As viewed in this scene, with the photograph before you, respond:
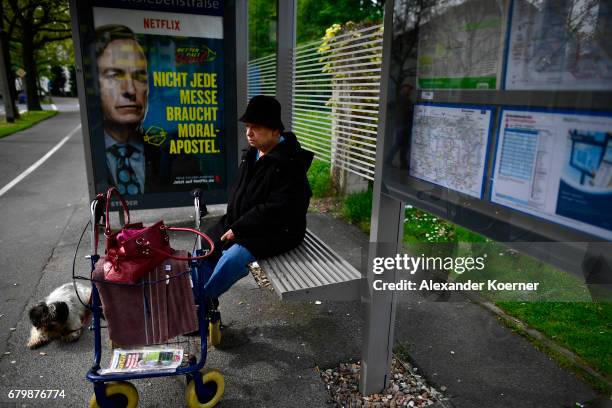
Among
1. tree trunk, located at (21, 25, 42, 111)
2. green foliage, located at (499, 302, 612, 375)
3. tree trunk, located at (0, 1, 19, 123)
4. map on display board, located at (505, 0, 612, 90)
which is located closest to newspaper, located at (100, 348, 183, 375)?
map on display board, located at (505, 0, 612, 90)

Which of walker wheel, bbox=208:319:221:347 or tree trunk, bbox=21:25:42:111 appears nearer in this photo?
walker wheel, bbox=208:319:221:347

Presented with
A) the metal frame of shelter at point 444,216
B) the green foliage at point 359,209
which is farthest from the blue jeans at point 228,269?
the green foliage at point 359,209

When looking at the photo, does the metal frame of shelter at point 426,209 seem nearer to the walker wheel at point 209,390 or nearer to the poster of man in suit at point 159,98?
the walker wheel at point 209,390

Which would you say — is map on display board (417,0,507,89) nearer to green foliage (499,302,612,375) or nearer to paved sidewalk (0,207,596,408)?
paved sidewalk (0,207,596,408)

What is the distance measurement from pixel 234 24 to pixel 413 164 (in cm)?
354

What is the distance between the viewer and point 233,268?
278 centimetres

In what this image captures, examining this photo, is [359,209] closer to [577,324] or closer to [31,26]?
[577,324]

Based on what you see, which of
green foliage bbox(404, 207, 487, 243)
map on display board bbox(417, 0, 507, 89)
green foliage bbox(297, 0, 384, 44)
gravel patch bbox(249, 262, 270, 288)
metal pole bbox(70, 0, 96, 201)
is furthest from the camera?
green foliage bbox(297, 0, 384, 44)

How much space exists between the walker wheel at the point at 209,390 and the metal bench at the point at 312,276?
0.62m

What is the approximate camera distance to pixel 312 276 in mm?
2627

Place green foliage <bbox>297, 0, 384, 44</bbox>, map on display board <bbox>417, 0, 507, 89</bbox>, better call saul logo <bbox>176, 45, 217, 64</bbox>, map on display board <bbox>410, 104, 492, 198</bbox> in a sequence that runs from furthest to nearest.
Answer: green foliage <bbox>297, 0, 384, 44</bbox>
better call saul logo <bbox>176, 45, 217, 64</bbox>
map on display board <bbox>410, 104, 492, 198</bbox>
map on display board <bbox>417, 0, 507, 89</bbox>

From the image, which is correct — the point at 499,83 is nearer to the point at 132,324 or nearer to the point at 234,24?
the point at 132,324

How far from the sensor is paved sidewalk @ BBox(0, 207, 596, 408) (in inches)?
104

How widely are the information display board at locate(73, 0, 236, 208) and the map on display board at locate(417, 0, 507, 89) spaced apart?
11.3 ft
